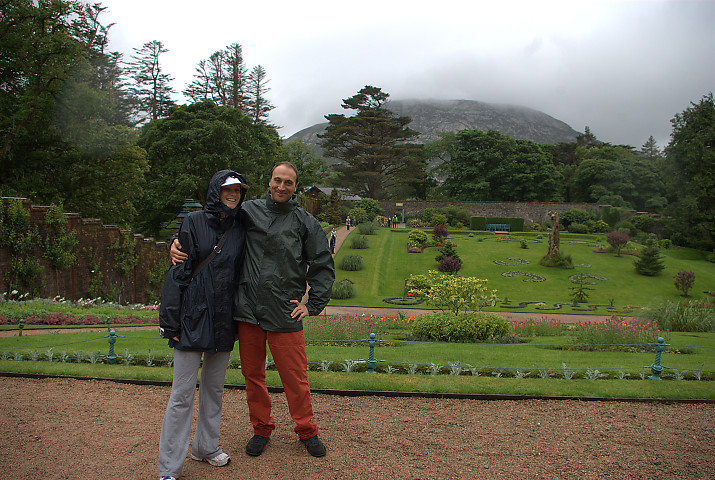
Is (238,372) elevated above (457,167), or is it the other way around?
(457,167)

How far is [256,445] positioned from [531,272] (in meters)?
20.8

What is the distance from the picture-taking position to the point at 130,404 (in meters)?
4.67

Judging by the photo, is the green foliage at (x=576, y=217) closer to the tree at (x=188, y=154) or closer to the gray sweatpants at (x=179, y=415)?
the tree at (x=188, y=154)

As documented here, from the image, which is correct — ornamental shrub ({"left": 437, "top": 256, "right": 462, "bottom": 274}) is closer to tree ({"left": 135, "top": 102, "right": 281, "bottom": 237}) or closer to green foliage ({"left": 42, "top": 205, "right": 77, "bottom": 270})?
tree ({"left": 135, "top": 102, "right": 281, "bottom": 237})

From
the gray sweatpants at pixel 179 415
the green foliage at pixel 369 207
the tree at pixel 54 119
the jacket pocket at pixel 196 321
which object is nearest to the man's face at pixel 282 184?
the jacket pocket at pixel 196 321

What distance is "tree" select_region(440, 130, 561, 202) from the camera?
4941 centimetres

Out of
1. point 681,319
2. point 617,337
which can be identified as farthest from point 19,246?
point 681,319

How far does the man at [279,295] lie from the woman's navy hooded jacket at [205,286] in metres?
0.11

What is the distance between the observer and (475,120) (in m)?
175

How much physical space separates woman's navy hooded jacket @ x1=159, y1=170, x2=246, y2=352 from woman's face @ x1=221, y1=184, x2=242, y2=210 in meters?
0.03

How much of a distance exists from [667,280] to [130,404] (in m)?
24.0

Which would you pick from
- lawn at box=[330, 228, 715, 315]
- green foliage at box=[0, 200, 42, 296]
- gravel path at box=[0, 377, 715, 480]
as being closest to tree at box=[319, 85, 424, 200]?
lawn at box=[330, 228, 715, 315]

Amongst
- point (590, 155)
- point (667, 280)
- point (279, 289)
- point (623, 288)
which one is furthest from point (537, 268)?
point (590, 155)

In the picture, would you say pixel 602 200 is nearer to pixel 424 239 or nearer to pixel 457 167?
pixel 457 167
